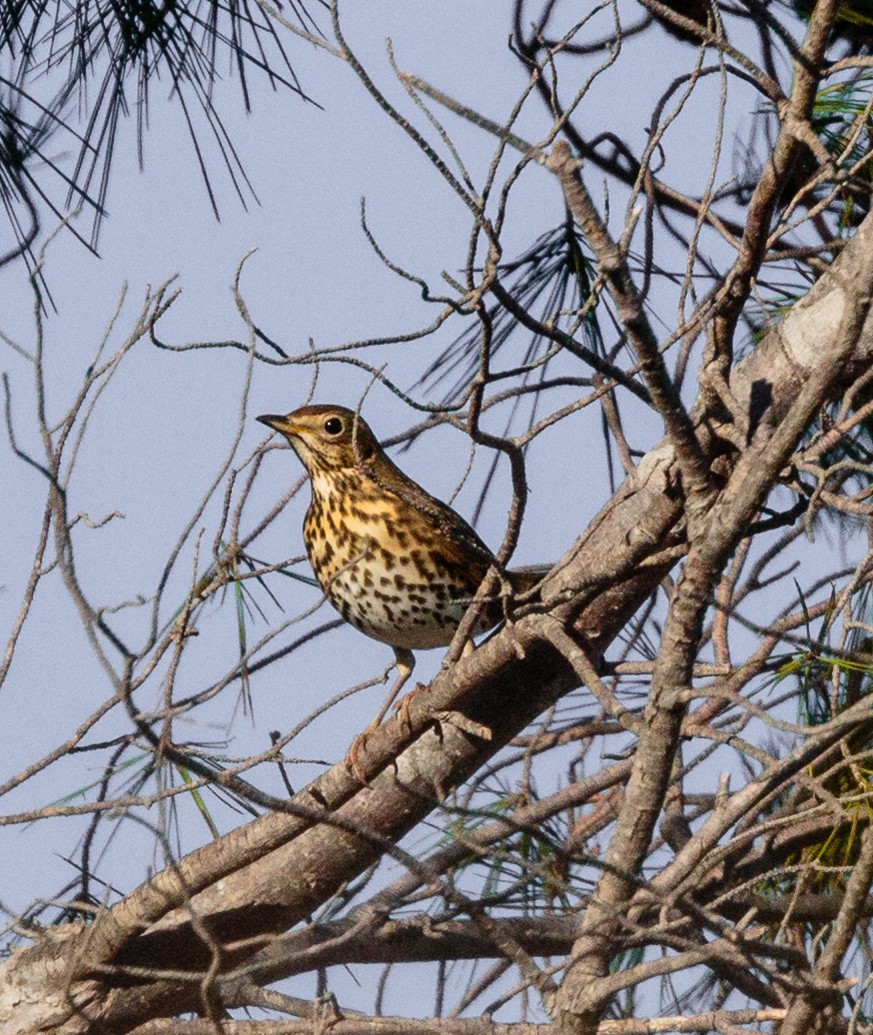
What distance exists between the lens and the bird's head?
5.07 meters

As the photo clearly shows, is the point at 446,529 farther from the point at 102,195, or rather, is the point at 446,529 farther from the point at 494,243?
the point at 102,195

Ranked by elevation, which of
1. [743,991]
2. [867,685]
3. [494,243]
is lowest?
[743,991]

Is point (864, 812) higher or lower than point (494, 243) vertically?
lower

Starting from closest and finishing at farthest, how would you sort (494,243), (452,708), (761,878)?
(494,243), (761,878), (452,708)

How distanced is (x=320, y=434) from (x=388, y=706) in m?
1.09

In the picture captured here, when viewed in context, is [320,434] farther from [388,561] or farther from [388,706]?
[388,706]

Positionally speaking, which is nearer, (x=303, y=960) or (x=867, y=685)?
(x=303, y=960)

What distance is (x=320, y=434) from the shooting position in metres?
5.19

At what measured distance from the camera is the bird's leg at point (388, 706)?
3.75 m

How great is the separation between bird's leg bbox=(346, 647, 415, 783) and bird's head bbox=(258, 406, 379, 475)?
639 millimetres

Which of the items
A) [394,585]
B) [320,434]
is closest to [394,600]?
[394,585]

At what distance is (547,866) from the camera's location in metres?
3.75

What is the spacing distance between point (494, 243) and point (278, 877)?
2.03m

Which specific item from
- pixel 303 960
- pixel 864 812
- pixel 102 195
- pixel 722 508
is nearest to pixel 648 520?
pixel 722 508
